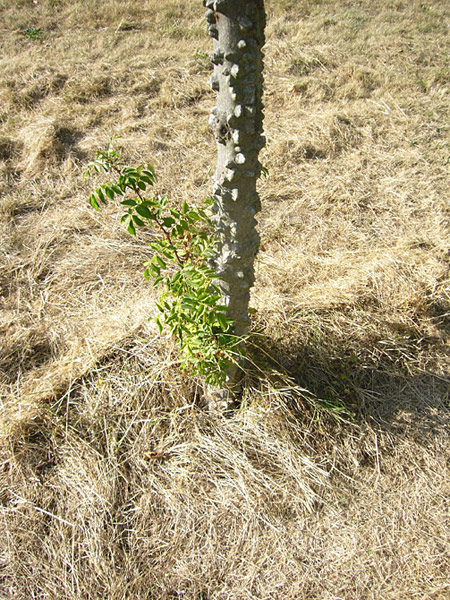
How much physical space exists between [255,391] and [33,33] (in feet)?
19.9

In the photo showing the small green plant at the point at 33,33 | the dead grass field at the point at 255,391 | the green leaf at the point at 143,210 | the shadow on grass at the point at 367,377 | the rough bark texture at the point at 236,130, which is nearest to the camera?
the rough bark texture at the point at 236,130

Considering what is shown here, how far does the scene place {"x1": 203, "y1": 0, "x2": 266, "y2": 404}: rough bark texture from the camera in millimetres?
1194

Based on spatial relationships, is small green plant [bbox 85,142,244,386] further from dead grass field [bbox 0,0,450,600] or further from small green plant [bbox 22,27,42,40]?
small green plant [bbox 22,27,42,40]

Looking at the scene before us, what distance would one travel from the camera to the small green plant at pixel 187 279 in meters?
1.46

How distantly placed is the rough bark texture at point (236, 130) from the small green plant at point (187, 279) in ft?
0.25

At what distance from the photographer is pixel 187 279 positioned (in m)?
1.52

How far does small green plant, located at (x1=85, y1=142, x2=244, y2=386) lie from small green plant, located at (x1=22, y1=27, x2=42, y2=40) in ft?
17.6

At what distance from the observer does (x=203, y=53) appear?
5180mm

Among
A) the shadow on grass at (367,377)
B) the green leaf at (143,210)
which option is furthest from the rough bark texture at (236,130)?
the shadow on grass at (367,377)

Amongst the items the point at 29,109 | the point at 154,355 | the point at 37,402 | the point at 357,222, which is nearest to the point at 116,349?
the point at 154,355

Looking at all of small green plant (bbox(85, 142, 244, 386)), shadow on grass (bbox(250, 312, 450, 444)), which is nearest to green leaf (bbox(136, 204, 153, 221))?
small green plant (bbox(85, 142, 244, 386))

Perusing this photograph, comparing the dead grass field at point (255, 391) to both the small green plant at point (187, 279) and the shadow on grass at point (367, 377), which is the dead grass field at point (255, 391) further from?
the small green plant at point (187, 279)

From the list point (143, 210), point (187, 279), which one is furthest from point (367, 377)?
point (143, 210)

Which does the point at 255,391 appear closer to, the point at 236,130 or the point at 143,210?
the point at 143,210
